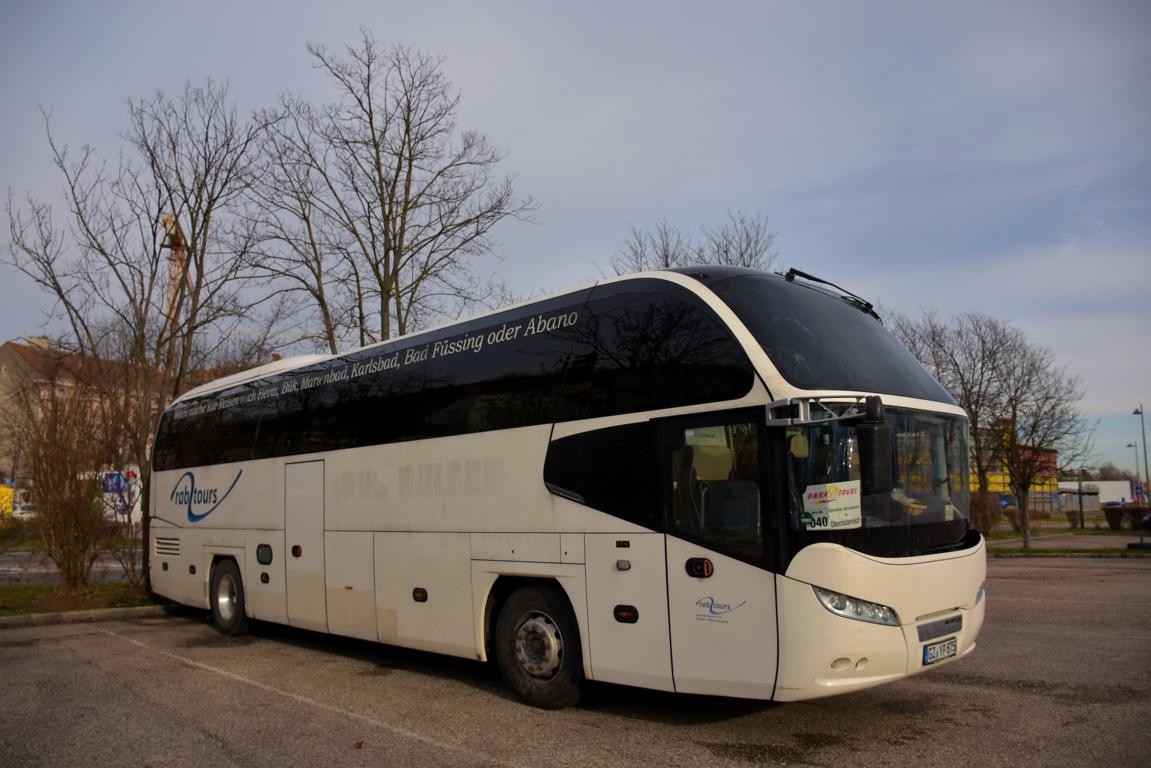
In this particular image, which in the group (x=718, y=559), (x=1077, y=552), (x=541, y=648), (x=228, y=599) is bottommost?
(x=1077, y=552)

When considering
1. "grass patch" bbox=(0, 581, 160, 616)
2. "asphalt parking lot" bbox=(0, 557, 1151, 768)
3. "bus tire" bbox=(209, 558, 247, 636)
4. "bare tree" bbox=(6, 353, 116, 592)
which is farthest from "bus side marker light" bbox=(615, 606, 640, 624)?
"bare tree" bbox=(6, 353, 116, 592)

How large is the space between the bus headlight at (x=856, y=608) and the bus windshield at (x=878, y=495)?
345mm

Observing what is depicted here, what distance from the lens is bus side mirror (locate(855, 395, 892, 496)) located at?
5.63 metres

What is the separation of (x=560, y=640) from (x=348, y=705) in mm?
2106

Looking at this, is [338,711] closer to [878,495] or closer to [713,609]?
[713,609]

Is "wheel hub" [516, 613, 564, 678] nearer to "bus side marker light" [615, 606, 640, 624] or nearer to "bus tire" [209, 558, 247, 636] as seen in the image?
"bus side marker light" [615, 606, 640, 624]

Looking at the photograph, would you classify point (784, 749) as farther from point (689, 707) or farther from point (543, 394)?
point (543, 394)

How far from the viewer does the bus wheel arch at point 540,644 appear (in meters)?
7.38

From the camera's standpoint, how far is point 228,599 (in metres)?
12.7

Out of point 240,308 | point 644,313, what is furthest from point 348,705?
point 240,308

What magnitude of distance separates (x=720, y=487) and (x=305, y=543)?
21.5 ft

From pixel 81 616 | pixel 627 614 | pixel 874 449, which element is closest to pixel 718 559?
pixel 627 614

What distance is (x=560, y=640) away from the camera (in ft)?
24.6

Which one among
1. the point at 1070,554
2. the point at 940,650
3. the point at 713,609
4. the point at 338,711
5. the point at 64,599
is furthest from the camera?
the point at 1070,554
